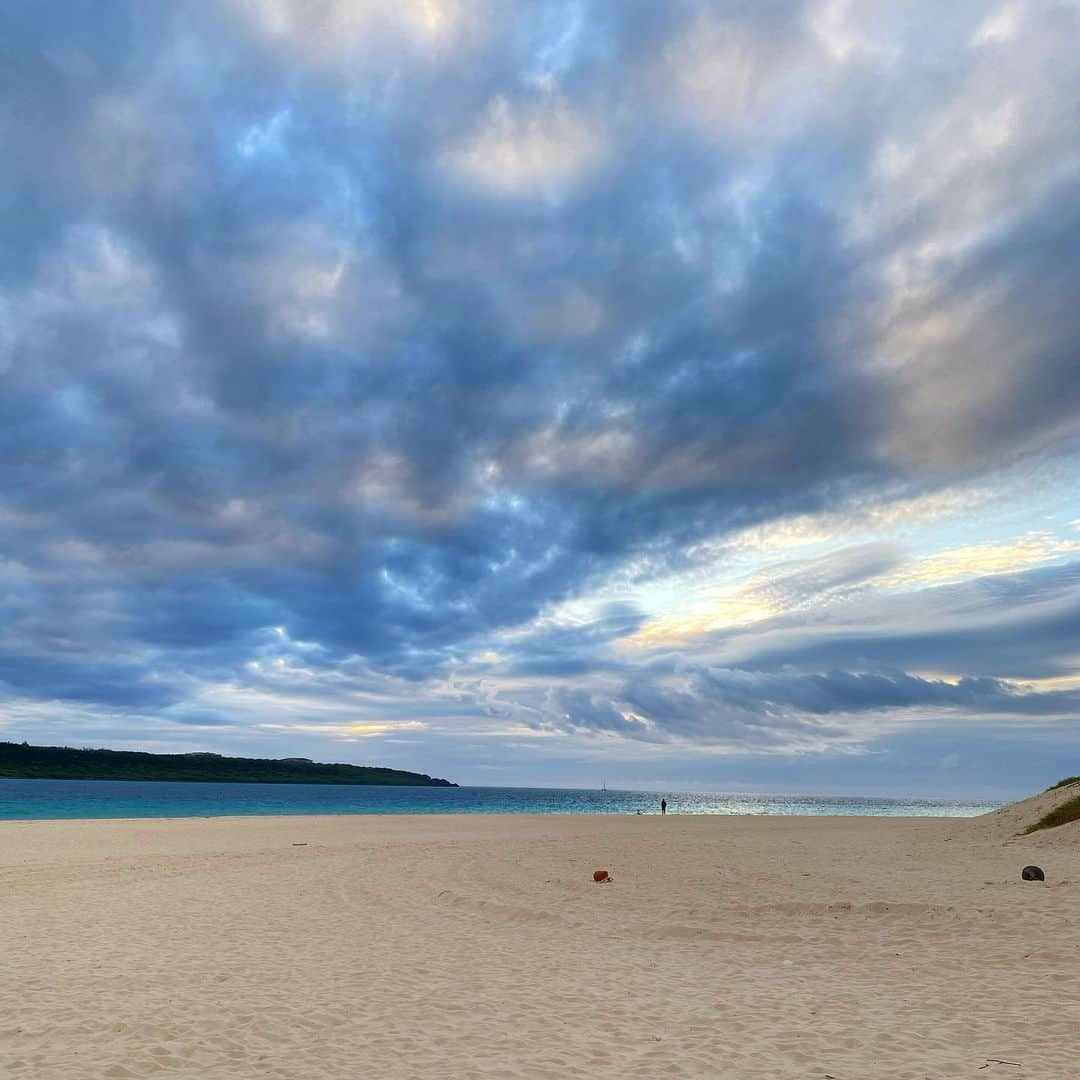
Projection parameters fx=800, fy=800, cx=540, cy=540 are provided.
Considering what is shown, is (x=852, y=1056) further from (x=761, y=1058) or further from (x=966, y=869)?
(x=966, y=869)

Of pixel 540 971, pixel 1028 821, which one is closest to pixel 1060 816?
pixel 1028 821

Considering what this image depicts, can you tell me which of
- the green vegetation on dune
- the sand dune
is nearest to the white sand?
the sand dune

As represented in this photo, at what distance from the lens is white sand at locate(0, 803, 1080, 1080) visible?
27.6 ft

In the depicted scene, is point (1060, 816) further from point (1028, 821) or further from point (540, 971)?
point (540, 971)

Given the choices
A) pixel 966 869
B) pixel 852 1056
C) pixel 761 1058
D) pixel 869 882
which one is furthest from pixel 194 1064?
pixel 966 869

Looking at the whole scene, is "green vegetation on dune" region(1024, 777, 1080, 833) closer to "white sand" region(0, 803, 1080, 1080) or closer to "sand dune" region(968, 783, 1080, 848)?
"sand dune" region(968, 783, 1080, 848)

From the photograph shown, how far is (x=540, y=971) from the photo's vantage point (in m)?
12.4

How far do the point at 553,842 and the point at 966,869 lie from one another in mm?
18288

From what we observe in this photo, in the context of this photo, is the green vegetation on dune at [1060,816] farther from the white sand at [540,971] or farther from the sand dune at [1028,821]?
the white sand at [540,971]

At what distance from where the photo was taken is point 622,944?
14500mm

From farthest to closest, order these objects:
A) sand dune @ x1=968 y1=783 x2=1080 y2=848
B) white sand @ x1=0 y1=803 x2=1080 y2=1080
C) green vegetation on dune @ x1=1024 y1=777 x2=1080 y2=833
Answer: green vegetation on dune @ x1=1024 y1=777 x2=1080 y2=833
sand dune @ x1=968 y1=783 x2=1080 y2=848
white sand @ x1=0 y1=803 x2=1080 y2=1080

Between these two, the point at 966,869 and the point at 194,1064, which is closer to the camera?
the point at 194,1064

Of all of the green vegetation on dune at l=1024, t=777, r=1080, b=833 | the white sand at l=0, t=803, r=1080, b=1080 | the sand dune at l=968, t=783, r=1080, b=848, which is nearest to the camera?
the white sand at l=0, t=803, r=1080, b=1080

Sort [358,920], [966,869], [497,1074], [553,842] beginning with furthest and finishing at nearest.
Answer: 1. [553,842]
2. [966,869]
3. [358,920]
4. [497,1074]
